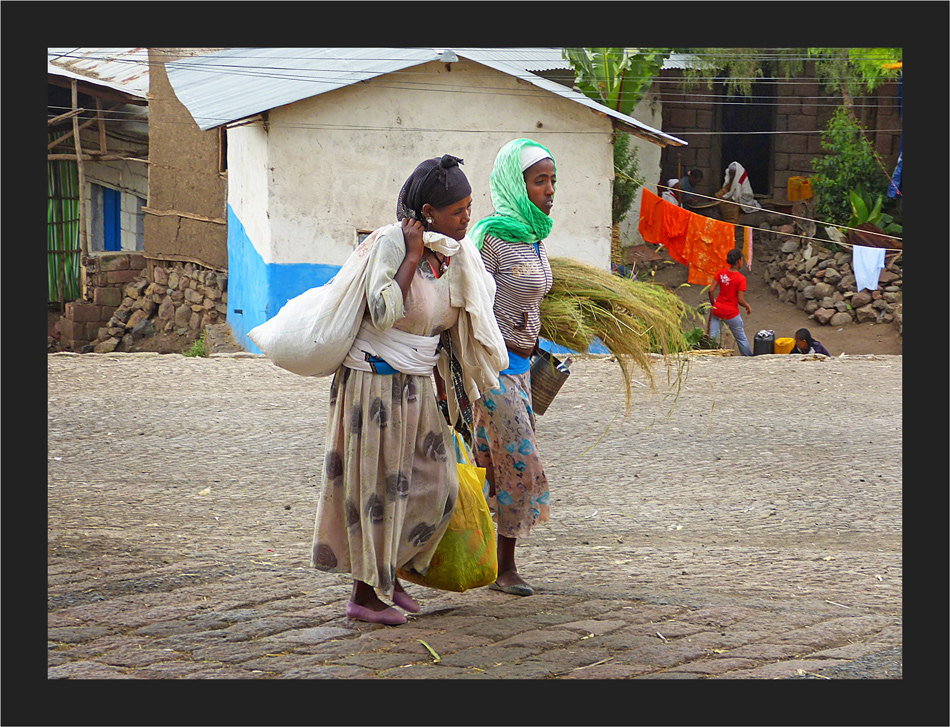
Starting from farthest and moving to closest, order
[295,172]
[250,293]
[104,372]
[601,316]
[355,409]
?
[250,293], [295,172], [104,372], [601,316], [355,409]

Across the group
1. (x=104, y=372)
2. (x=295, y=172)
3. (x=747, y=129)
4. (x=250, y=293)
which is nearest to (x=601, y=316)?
(x=104, y=372)

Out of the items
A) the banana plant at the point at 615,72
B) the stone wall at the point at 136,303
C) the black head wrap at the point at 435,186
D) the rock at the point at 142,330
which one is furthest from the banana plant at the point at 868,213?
the black head wrap at the point at 435,186

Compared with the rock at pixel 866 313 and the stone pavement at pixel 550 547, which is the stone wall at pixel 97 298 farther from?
the rock at pixel 866 313

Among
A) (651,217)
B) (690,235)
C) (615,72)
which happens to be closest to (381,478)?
(690,235)

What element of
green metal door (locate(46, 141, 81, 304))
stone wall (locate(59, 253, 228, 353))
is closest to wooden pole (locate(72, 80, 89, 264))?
green metal door (locate(46, 141, 81, 304))

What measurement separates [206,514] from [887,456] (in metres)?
4.66

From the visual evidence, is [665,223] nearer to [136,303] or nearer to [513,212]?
[136,303]

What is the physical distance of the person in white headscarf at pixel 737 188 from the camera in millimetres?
17406

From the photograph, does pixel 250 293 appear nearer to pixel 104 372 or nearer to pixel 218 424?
pixel 104 372

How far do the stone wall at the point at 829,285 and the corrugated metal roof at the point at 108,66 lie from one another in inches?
413

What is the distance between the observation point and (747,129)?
725 inches

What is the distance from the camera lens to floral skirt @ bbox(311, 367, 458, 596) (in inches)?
126

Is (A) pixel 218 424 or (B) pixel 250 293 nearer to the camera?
(A) pixel 218 424

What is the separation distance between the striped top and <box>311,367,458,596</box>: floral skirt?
58 cm
